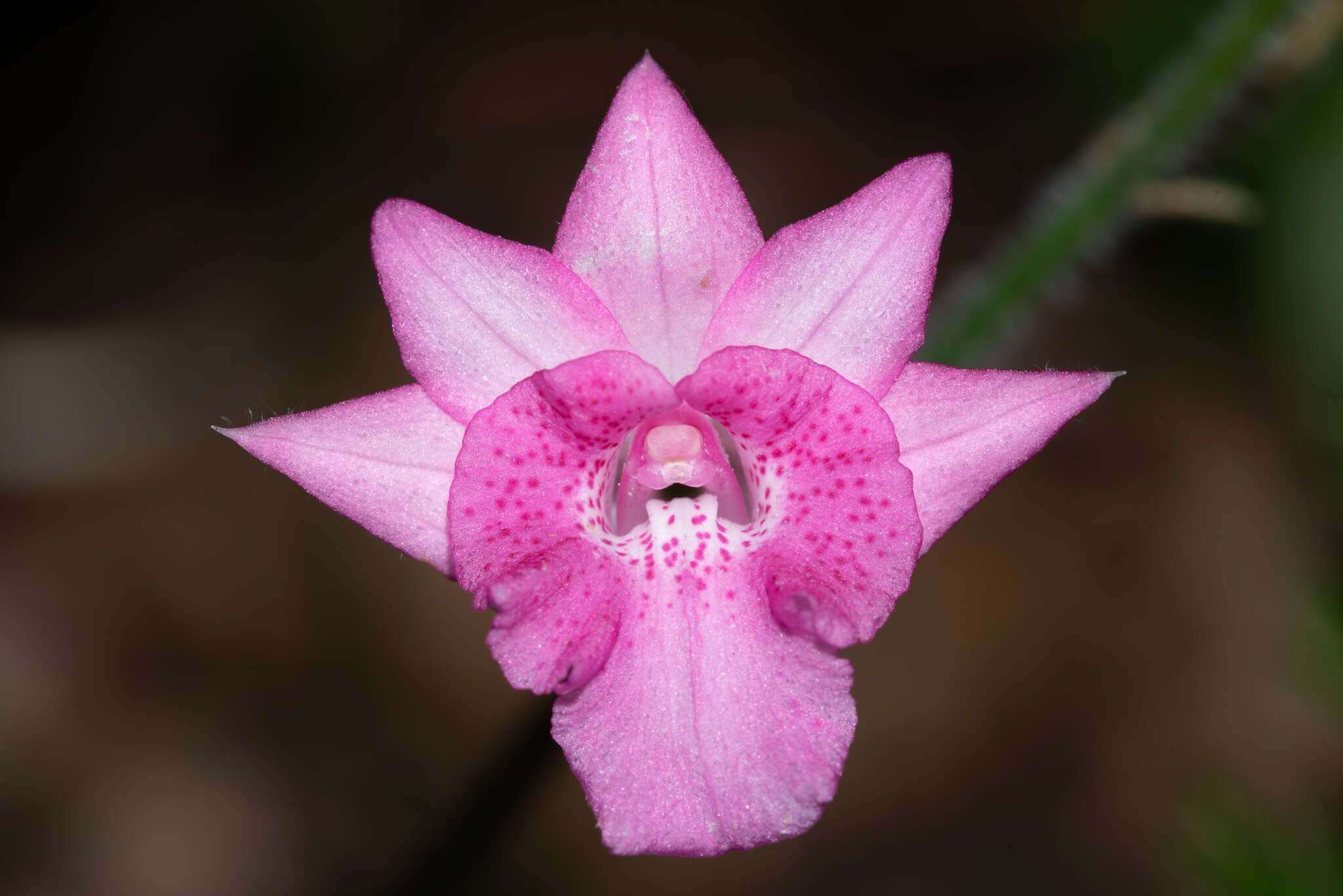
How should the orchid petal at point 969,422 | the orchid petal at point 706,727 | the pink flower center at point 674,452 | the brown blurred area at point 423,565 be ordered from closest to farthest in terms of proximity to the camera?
the orchid petal at point 706,727
the orchid petal at point 969,422
the pink flower center at point 674,452
the brown blurred area at point 423,565

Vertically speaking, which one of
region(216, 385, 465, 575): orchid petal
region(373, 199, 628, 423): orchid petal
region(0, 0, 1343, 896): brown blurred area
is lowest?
region(0, 0, 1343, 896): brown blurred area

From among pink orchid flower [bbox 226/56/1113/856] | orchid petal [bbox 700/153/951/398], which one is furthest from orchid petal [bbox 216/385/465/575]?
orchid petal [bbox 700/153/951/398]

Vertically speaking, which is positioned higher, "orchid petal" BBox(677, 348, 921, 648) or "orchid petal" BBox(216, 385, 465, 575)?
"orchid petal" BBox(216, 385, 465, 575)

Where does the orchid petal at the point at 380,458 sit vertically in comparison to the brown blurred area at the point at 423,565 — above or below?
above

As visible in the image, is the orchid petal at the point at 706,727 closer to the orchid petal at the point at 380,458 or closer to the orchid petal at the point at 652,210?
the orchid petal at the point at 380,458

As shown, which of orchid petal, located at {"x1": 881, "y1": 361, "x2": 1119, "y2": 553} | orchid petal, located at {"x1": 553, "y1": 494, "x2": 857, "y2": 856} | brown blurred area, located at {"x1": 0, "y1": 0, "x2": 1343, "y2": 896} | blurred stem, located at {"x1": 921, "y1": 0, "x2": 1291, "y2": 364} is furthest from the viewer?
brown blurred area, located at {"x1": 0, "y1": 0, "x2": 1343, "y2": 896}

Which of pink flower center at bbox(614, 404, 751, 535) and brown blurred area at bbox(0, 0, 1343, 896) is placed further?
brown blurred area at bbox(0, 0, 1343, 896)

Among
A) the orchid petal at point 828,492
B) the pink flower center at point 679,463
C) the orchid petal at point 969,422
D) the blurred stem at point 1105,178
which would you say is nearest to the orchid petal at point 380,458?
the pink flower center at point 679,463

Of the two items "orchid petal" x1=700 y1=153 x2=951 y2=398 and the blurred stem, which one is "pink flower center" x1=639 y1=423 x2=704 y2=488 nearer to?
"orchid petal" x1=700 y1=153 x2=951 y2=398
